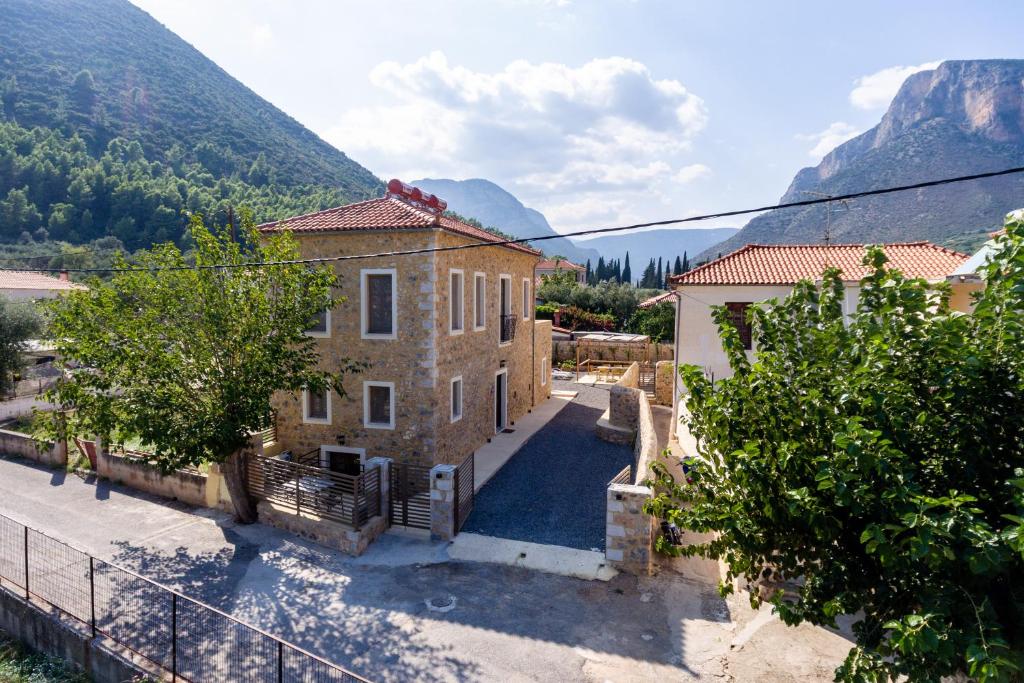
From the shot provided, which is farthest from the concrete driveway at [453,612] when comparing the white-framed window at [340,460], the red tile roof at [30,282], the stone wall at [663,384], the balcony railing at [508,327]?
the red tile roof at [30,282]

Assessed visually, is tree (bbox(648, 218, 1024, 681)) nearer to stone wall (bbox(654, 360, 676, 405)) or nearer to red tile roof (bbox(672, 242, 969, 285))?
red tile roof (bbox(672, 242, 969, 285))

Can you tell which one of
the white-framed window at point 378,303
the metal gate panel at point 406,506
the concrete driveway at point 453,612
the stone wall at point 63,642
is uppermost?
the white-framed window at point 378,303

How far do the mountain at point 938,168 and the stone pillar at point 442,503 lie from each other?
140 feet

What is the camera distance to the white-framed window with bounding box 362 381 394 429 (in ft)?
→ 51.9

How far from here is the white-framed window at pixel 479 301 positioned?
18.7 meters

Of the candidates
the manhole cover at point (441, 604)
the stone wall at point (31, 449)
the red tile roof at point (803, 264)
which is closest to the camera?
the manhole cover at point (441, 604)

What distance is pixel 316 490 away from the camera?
13.2 meters

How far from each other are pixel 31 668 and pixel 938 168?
329 ft

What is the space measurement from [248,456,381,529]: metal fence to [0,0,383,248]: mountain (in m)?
42.9

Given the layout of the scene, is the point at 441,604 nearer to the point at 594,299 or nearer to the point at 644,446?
the point at 644,446

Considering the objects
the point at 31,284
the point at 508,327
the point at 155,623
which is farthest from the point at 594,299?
the point at 155,623

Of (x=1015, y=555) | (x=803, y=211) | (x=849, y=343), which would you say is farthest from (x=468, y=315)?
(x=803, y=211)

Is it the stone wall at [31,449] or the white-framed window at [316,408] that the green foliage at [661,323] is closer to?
the white-framed window at [316,408]

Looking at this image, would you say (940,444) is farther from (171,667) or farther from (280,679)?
(171,667)
